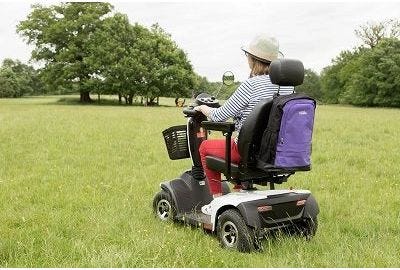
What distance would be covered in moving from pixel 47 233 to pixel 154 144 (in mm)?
8585

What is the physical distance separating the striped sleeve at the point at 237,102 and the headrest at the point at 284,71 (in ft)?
1.36

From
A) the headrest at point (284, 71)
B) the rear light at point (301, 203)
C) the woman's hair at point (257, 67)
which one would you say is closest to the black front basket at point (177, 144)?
the woman's hair at point (257, 67)

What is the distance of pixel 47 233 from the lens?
5293mm

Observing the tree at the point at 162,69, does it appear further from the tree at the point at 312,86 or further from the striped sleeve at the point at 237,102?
the striped sleeve at the point at 237,102

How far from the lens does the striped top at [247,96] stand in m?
4.86

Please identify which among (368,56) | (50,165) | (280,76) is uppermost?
(368,56)

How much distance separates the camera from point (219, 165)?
5160 millimetres

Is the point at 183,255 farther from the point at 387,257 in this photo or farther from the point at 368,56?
the point at 368,56

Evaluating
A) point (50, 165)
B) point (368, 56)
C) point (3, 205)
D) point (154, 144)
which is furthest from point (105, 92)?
point (3, 205)

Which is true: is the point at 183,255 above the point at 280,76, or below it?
below

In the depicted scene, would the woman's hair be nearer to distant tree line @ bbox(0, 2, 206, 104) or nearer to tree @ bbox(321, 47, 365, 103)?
distant tree line @ bbox(0, 2, 206, 104)

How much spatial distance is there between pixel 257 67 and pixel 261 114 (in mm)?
623

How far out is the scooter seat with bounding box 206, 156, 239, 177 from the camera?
5012 mm

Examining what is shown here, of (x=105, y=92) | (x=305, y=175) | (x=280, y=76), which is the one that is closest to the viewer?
(x=280, y=76)
